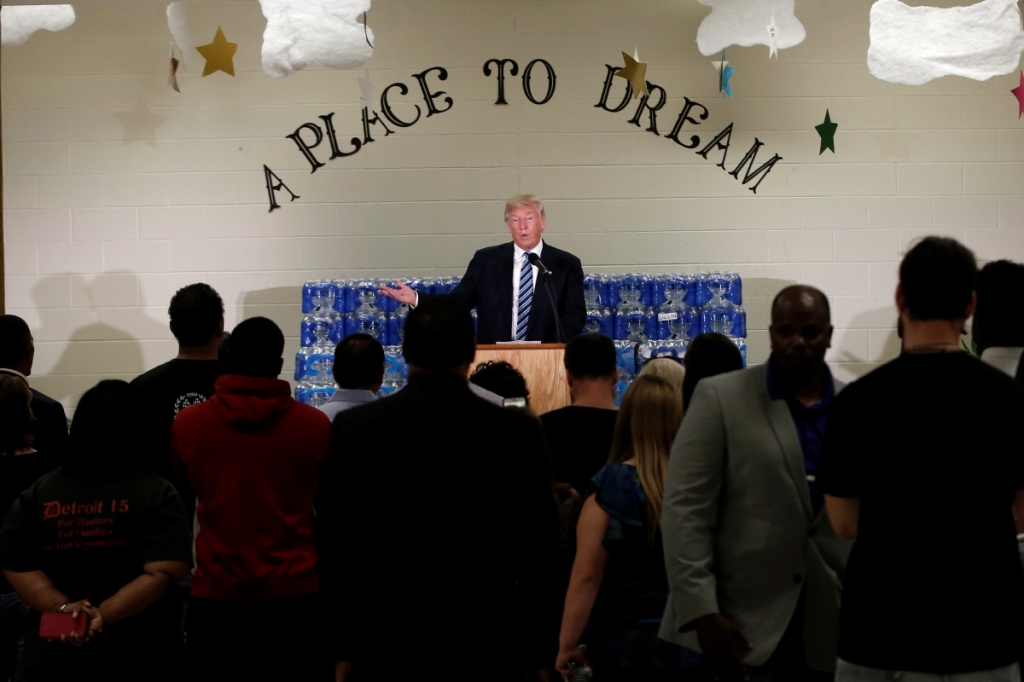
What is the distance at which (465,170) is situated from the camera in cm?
722

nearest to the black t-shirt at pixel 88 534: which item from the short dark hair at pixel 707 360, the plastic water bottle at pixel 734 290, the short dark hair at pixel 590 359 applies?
the short dark hair at pixel 590 359

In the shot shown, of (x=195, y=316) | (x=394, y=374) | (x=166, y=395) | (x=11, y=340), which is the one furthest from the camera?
(x=394, y=374)

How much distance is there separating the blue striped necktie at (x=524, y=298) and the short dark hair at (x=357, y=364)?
2.56 metres

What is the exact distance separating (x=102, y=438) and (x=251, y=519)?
1.38ft

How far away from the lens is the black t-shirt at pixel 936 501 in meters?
1.98

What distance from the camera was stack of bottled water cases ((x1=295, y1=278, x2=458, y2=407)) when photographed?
6.32 meters

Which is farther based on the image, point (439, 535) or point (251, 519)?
point (251, 519)

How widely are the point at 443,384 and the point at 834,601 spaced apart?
2.93 ft

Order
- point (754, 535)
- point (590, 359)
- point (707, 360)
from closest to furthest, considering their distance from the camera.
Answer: point (754, 535), point (707, 360), point (590, 359)

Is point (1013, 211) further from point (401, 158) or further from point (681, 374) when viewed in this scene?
point (681, 374)

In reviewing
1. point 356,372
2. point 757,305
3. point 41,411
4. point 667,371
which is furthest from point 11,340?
point 757,305

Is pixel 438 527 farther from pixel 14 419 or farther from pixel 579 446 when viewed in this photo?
Result: pixel 14 419

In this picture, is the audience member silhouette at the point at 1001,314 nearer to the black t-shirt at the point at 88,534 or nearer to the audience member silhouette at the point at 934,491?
the audience member silhouette at the point at 934,491

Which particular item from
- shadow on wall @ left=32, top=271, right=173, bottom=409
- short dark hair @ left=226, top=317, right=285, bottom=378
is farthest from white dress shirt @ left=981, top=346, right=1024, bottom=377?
shadow on wall @ left=32, top=271, right=173, bottom=409
